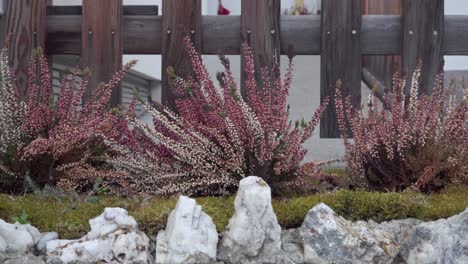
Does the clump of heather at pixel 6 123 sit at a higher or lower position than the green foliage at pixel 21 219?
higher

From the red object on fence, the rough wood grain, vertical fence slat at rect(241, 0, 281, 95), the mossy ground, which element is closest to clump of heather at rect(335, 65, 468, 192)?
the mossy ground

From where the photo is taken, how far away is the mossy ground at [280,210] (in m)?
2.04

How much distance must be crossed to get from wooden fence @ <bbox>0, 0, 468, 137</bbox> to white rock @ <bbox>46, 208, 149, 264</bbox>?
148 cm

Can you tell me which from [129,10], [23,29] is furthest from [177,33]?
[23,29]

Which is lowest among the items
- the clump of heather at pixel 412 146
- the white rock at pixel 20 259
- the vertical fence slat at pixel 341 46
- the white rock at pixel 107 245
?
the white rock at pixel 20 259

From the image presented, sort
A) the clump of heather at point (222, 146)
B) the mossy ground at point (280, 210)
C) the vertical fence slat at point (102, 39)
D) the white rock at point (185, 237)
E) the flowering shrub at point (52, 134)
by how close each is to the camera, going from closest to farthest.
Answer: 1. the white rock at point (185, 237)
2. the mossy ground at point (280, 210)
3. the clump of heather at point (222, 146)
4. the flowering shrub at point (52, 134)
5. the vertical fence slat at point (102, 39)

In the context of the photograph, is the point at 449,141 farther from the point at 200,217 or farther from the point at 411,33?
the point at 200,217

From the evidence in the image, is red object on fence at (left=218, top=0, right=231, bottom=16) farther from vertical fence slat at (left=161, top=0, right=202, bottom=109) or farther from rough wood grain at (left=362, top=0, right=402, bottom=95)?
vertical fence slat at (left=161, top=0, right=202, bottom=109)

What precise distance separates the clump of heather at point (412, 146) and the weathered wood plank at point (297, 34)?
71 cm

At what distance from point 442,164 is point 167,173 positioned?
1127 millimetres

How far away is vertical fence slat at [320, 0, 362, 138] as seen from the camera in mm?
3316

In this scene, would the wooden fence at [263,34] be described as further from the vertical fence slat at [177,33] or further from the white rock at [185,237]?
the white rock at [185,237]

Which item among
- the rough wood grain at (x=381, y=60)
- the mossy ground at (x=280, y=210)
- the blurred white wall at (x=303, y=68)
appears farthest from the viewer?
the rough wood grain at (x=381, y=60)

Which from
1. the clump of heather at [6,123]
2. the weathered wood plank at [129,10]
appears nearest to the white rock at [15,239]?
the clump of heather at [6,123]
